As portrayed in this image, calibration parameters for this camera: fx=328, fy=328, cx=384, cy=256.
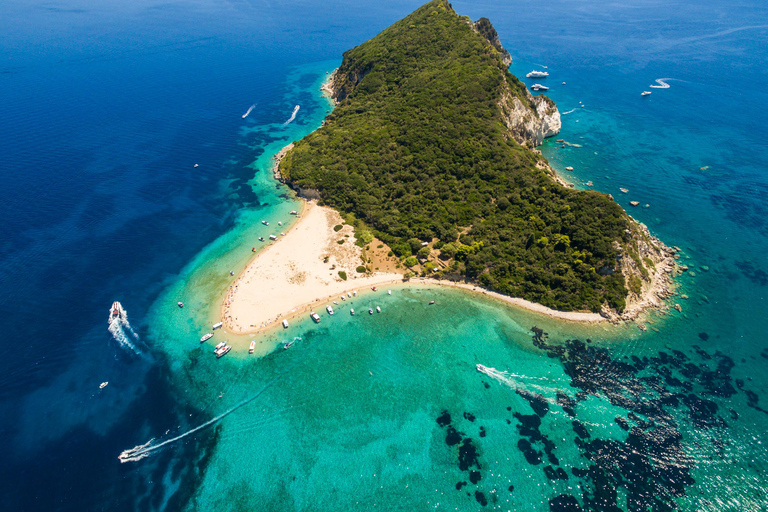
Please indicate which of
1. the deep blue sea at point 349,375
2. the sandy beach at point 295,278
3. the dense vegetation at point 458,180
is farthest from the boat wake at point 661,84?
the sandy beach at point 295,278

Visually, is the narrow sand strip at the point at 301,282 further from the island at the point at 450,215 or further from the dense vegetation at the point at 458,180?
the dense vegetation at the point at 458,180

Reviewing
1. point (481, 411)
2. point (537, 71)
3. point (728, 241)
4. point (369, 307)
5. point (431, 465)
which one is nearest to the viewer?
point (431, 465)

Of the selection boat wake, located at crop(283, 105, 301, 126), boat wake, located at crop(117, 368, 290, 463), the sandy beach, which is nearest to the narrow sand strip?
the sandy beach

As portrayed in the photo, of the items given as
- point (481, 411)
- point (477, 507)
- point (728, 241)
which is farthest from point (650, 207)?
point (477, 507)

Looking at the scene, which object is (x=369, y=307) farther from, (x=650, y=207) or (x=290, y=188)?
(x=650, y=207)

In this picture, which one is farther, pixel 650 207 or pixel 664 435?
pixel 650 207

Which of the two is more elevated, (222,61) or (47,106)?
(222,61)

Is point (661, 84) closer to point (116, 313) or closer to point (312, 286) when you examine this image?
point (312, 286)
